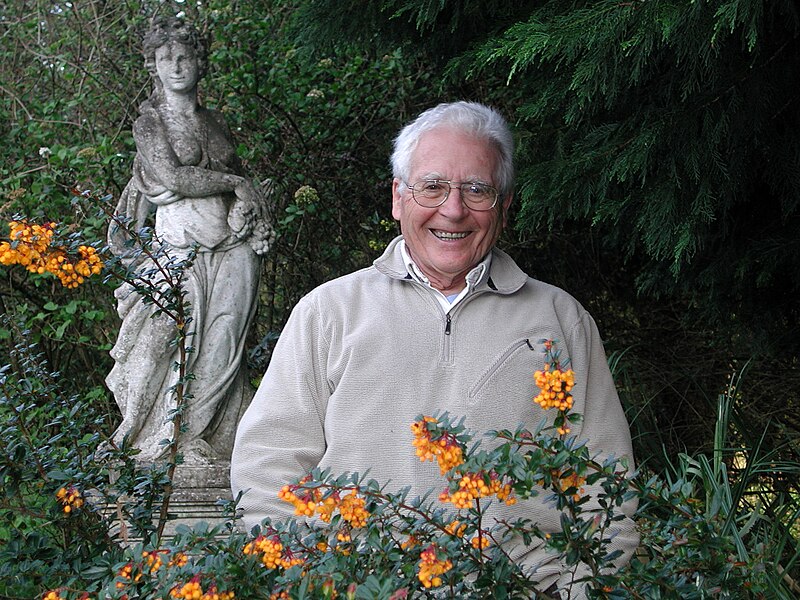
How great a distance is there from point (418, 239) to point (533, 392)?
19.4 inches

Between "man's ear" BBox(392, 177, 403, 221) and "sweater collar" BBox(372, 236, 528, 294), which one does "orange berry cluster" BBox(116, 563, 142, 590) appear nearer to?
"sweater collar" BBox(372, 236, 528, 294)

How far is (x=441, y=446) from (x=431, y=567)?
183 mm

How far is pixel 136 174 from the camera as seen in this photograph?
4.78 meters

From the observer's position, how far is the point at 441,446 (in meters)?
1.59

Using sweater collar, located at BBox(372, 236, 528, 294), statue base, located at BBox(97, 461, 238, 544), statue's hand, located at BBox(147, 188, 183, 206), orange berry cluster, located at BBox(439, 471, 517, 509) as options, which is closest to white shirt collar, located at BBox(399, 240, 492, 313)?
sweater collar, located at BBox(372, 236, 528, 294)

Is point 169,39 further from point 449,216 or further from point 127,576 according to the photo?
point 127,576

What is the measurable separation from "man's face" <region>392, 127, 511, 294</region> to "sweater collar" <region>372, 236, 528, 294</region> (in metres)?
0.04

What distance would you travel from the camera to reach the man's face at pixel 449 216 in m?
2.59

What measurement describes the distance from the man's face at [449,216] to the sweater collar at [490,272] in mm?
42

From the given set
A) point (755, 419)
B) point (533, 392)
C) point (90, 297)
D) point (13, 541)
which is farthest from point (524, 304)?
point (90, 297)

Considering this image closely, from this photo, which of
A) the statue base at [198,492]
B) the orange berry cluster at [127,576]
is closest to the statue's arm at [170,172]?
the statue base at [198,492]

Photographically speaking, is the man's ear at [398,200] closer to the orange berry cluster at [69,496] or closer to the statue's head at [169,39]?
the orange berry cluster at [69,496]

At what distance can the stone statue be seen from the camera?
4.70 metres

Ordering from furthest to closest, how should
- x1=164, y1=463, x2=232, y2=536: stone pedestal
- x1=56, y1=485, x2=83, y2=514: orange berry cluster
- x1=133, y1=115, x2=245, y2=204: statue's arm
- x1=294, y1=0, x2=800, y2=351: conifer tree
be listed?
x1=133, y1=115, x2=245, y2=204: statue's arm
x1=164, y1=463, x2=232, y2=536: stone pedestal
x1=294, y1=0, x2=800, y2=351: conifer tree
x1=56, y1=485, x2=83, y2=514: orange berry cluster
